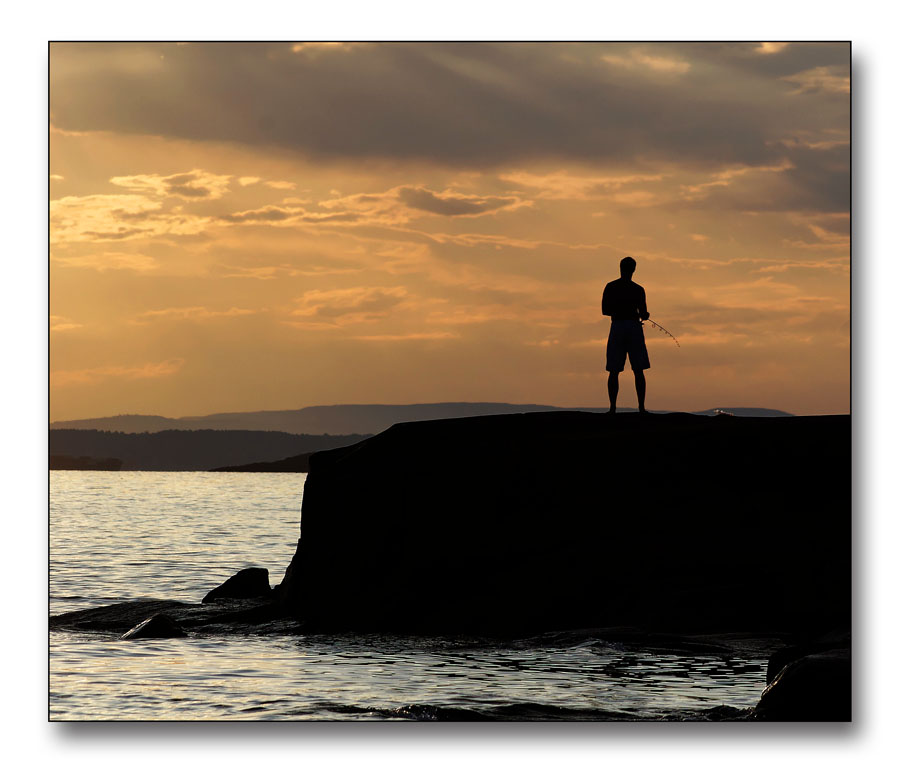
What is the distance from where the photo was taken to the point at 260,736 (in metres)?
8.64

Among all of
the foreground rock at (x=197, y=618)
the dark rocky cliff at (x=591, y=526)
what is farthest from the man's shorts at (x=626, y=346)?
the foreground rock at (x=197, y=618)

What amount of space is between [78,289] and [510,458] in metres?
4.99

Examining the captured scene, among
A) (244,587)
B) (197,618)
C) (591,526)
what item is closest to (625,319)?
(591,526)

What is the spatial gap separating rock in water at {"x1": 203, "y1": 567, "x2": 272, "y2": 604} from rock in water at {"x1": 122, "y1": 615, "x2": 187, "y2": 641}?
3.07m

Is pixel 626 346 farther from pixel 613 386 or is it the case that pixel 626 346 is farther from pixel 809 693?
pixel 809 693

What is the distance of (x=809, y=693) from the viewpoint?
878 centimetres

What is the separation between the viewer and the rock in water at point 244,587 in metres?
16.8

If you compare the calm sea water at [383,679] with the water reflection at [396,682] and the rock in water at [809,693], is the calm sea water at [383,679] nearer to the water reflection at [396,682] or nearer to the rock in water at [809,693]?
the water reflection at [396,682]

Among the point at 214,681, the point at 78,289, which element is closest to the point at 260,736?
the point at 214,681

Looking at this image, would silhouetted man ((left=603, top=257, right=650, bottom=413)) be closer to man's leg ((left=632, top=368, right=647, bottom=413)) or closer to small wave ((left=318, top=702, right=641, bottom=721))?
man's leg ((left=632, top=368, right=647, bottom=413))

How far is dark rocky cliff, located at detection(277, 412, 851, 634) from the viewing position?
11.8 metres

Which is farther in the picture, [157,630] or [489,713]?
[157,630]

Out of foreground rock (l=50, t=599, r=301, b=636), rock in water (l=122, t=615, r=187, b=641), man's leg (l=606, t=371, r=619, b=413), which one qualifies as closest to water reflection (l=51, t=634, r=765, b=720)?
rock in water (l=122, t=615, r=187, b=641)

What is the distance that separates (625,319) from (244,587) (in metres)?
7.70
